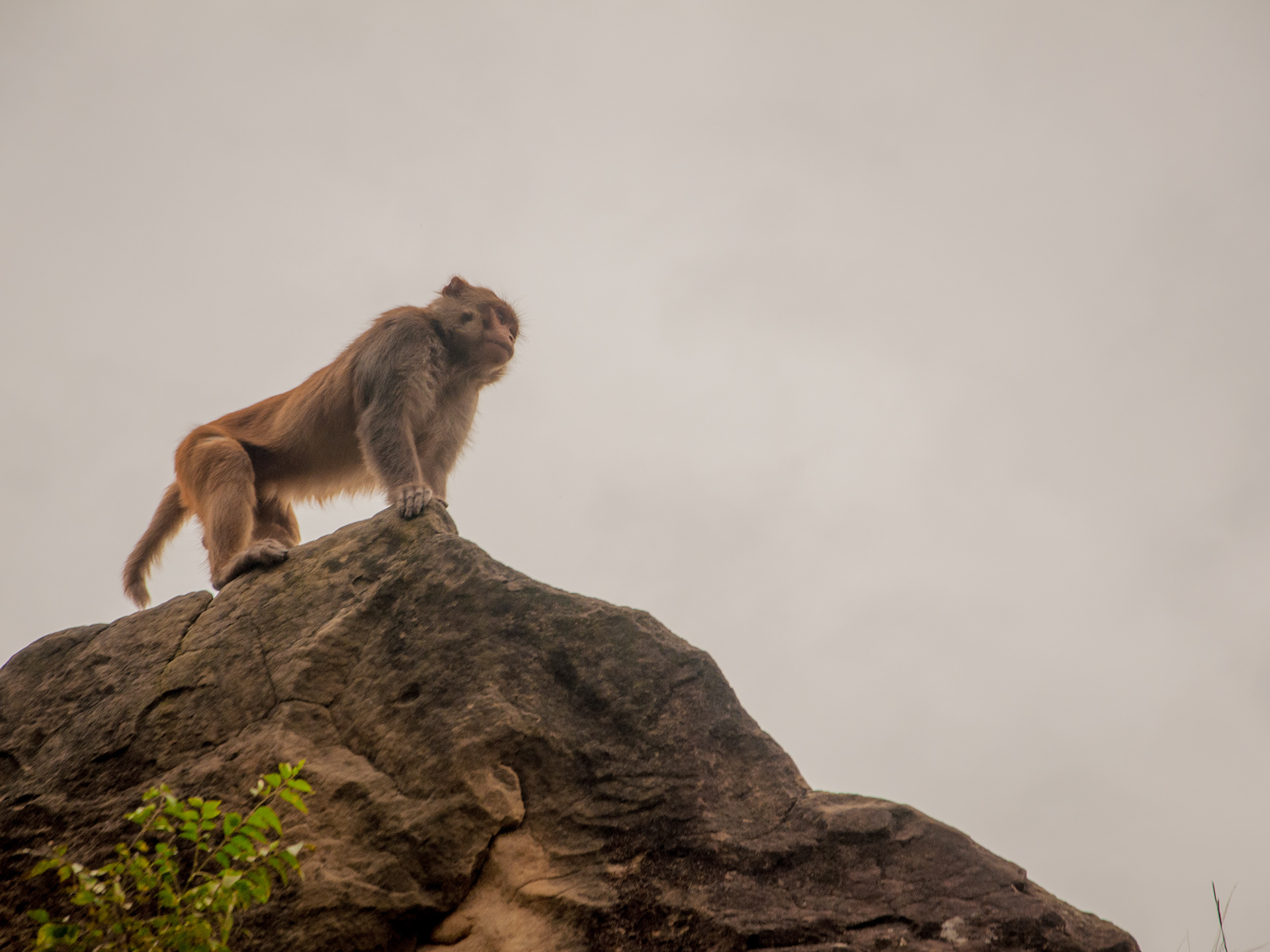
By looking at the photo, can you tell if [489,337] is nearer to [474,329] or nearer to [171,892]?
[474,329]

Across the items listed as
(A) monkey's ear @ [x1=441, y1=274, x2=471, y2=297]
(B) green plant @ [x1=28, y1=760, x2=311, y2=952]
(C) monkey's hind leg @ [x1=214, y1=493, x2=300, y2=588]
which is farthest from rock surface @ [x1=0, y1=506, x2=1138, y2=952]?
(A) monkey's ear @ [x1=441, y1=274, x2=471, y2=297]

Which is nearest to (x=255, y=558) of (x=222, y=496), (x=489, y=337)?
(x=222, y=496)

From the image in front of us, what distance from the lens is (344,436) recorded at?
634cm

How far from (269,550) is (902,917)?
11.3 feet

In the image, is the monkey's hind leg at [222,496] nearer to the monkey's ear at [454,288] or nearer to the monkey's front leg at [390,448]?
the monkey's front leg at [390,448]

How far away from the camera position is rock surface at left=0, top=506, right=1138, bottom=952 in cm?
350

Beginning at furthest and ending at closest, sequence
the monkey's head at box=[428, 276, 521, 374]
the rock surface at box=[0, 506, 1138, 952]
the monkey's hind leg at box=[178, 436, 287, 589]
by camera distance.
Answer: the monkey's head at box=[428, 276, 521, 374]
the monkey's hind leg at box=[178, 436, 287, 589]
the rock surface at box=[0, 506, 1138, 952]

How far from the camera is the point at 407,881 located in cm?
368

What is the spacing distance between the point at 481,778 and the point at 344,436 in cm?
312

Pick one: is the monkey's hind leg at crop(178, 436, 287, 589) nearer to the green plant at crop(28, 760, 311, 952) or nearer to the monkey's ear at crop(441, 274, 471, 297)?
the monkey's ear at crop(441, 274, 471, 297)

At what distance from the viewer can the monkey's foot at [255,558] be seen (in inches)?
199

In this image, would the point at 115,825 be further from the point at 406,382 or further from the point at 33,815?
the point at 406,382

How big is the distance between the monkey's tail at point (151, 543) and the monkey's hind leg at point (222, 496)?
0.52 m

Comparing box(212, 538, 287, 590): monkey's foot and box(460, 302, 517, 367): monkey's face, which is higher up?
box(460, 302, 517, 367): monkey's face
